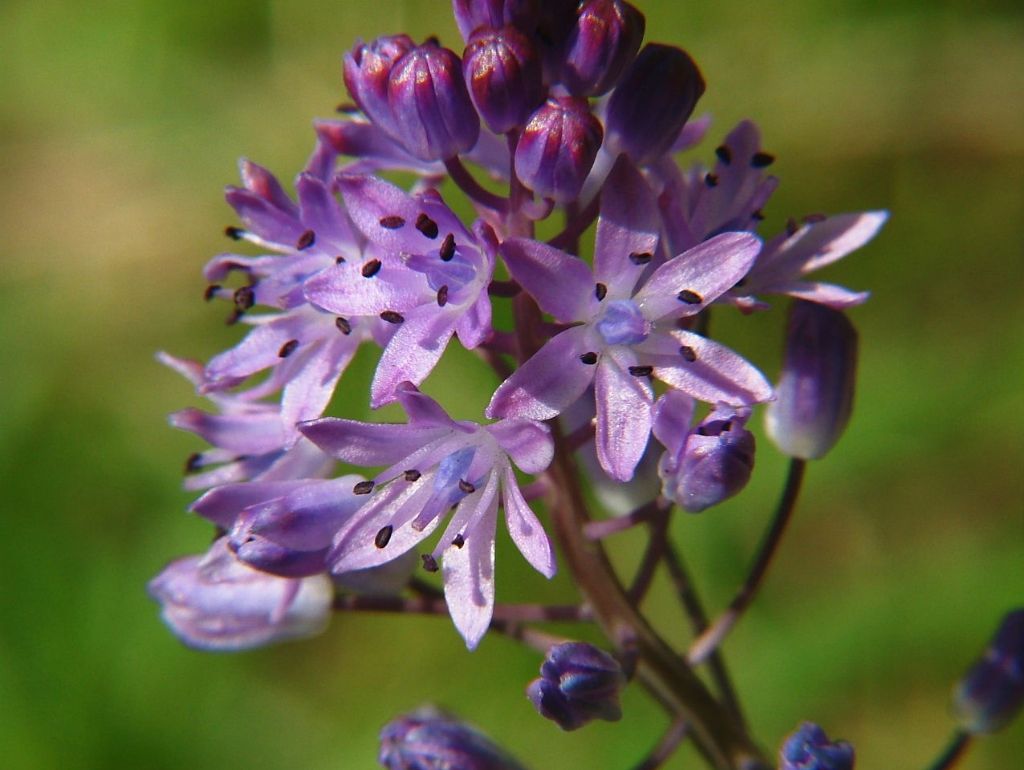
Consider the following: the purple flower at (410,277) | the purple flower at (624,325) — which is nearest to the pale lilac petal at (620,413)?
the purple flower at (624,325)

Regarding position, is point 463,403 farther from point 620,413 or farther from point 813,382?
point 620,413

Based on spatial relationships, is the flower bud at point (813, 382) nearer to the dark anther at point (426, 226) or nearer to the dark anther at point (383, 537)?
the dark anther at point (426, 226)

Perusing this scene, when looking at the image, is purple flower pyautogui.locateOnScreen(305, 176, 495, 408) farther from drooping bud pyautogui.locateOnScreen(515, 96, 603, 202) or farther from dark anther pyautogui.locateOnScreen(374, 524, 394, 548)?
dark anther pyautogui.locateOnScreen(374, 524, 394, 548)

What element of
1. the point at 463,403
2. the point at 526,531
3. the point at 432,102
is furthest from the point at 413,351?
the point at 463,403

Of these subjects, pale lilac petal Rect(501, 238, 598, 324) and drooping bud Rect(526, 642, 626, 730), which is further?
drooping bud Rect(526, 642, 626, 730)

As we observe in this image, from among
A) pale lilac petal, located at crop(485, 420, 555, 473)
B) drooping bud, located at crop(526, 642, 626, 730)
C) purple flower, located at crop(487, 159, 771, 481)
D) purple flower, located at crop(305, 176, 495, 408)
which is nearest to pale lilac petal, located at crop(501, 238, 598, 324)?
purple flower, located at crop(487, 159, 771, 481)

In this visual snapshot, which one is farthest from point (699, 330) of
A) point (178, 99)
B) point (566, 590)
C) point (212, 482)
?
point (178, 99)

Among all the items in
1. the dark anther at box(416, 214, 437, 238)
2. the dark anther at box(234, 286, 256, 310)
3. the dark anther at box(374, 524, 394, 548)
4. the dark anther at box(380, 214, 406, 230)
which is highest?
the dark anther at box(416, 214, 437, 238)
